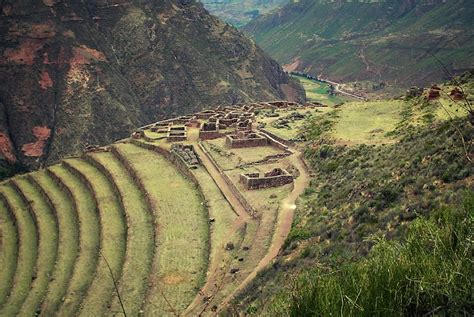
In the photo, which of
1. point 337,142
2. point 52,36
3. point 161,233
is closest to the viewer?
point 161,233

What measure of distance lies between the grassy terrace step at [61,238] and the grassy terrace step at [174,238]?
5.90 m

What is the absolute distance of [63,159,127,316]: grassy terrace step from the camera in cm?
2730

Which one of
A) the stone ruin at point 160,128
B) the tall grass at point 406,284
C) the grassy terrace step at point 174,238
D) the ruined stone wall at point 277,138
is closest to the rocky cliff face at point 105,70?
the stone ruin at point 160,128

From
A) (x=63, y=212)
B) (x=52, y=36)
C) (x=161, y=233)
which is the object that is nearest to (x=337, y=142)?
(x=161, y=233)

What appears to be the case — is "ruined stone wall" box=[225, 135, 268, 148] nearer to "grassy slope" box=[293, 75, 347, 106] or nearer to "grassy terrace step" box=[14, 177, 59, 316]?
"grassy terrace step" box=[14, 177, 59, 316]

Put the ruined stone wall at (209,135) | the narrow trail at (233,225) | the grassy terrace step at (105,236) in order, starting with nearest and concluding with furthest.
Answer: the narrow trail at (233,225) → the grassy terrace step at (105,236) → the ruined stone wall at (209,135)

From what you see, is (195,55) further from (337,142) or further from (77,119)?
(337,142)

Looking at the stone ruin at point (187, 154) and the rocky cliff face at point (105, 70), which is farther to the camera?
the rocky cliff face at point (105, 70)

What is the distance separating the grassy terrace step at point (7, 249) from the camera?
33.4m

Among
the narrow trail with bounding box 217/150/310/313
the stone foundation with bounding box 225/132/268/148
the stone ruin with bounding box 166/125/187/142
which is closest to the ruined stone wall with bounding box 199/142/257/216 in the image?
the narrow trail with bounding box 217/150/310/313

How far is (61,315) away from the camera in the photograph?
87.8 ft

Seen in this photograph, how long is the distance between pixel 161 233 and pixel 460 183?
63.2 ft

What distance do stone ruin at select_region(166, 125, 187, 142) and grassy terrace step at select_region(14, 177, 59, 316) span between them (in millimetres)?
14061

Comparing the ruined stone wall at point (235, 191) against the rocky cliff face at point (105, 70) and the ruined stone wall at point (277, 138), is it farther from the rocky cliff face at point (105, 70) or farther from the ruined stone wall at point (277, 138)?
the rocky cliff face at point (105, 70)
